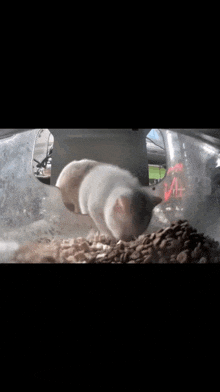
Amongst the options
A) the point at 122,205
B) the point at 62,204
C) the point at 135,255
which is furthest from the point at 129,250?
the point at 62,204

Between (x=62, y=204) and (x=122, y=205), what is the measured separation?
19 cm

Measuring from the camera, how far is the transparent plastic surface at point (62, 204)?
1015mm

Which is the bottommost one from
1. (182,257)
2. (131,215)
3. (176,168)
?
(182,257)

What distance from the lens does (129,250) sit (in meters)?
1.00

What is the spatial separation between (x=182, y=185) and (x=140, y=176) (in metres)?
0.15


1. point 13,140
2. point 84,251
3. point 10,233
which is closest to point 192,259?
point 84,251

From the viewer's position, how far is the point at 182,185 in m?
1.04

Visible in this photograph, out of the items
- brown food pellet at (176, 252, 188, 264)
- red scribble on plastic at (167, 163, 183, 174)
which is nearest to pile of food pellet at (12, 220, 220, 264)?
brown food pellet at (176, 252, 188, 264)

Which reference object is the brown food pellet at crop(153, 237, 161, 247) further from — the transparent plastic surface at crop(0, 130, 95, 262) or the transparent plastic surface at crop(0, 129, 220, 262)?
the transparent plastic surface at crop(0, 130, 95, 262)

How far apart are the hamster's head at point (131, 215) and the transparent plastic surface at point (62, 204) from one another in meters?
0.02

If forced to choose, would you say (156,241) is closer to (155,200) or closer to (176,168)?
(155,200)

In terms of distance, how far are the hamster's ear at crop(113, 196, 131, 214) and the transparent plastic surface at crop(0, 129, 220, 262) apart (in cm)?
9
